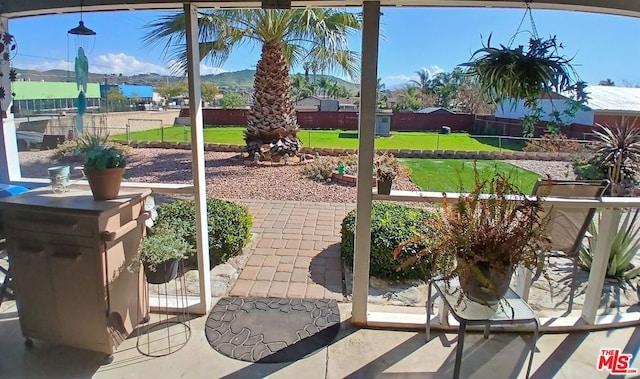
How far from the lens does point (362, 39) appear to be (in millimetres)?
2137

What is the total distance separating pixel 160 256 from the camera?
2.13 metres

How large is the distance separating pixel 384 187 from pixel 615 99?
5.11 ft

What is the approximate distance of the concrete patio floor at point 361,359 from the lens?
2.03m

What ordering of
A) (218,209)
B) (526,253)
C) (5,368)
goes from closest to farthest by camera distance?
(526,253) < (5,368) < (218,209)

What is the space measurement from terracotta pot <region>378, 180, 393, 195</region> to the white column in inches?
104

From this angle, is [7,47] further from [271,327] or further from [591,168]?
[591,168]

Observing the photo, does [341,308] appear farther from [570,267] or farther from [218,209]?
[570,267]

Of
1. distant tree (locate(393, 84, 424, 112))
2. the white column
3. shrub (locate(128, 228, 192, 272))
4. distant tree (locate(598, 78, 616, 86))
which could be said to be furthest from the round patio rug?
distant tree (locate(598, 78, 616, 86))

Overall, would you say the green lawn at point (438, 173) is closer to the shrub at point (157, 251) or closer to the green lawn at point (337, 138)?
the green lawn at point (337, 138)

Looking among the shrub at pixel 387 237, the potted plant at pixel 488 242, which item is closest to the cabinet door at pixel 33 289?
the potted plant at pixel 488 242

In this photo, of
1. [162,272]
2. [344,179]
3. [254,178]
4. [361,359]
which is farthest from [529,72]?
[254,178]

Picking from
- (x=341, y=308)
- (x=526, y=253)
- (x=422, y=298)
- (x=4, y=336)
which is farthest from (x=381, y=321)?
(x=4, y=336)

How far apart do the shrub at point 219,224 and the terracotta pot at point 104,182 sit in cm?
103

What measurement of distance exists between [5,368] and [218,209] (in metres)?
1.97
